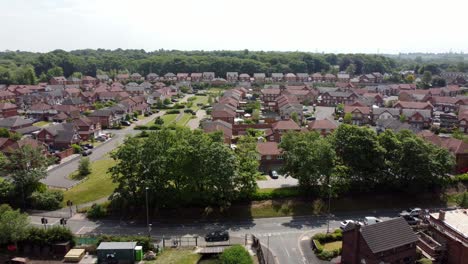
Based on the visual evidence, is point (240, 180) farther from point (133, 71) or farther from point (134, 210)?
point (133, 71)

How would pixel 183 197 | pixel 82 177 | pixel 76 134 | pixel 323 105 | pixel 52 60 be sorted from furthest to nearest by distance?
pixel 52 60 → pixel 323 105 → pixel 76 134 → pixel 82 177 → pixel 183 197

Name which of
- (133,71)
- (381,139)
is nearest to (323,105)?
(381,139)

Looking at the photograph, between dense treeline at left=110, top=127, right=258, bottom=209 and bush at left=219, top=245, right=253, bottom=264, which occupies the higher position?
dense treeline at left=110, top=127, right=258, bottom=209

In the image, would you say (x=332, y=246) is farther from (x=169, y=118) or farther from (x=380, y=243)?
(x=169, y=118)

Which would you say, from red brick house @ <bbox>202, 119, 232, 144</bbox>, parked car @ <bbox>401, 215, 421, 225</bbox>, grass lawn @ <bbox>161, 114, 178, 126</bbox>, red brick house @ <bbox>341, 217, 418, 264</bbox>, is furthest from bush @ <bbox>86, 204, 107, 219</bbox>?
grass lawn @ <bbox>161, 114, 178, 126</bbox>

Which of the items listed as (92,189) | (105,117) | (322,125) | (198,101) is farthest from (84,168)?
(198,101)

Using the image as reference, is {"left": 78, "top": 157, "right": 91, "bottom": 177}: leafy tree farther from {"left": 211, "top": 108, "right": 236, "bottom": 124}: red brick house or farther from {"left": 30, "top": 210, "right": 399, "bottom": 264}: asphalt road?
{"left": 211, "top": 108, "right": 236, "bottom": 124}: red brick house
